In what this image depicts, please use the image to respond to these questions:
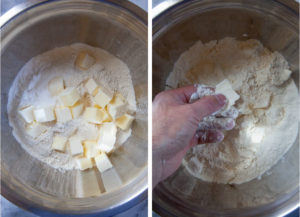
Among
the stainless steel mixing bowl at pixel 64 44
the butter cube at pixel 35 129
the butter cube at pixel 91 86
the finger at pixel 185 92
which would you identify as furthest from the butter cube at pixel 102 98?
the finger at pixel 185 92

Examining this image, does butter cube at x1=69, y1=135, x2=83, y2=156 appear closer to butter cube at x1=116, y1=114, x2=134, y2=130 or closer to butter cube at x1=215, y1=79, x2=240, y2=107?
butter cube at x1=116, y1=114, x2=134, y2=130

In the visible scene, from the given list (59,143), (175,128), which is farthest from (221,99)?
(59,143)

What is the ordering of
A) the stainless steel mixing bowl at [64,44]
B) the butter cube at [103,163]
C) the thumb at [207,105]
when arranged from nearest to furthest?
the thumb at [207,105] < the stainless steel mixing bowl at [64,44] < the butter cube at [103,163]

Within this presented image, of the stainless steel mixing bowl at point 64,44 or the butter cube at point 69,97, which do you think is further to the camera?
the butter cube at point 69,97

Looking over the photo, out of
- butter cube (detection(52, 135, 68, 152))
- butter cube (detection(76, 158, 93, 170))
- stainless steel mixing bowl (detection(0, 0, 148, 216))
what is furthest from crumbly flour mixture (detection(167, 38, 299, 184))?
butter cube (detection(52, 135, 68, 152))

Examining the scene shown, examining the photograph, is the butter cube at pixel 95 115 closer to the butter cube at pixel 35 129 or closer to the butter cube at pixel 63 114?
the butter cube at pixel 63 114

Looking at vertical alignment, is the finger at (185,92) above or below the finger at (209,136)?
above
